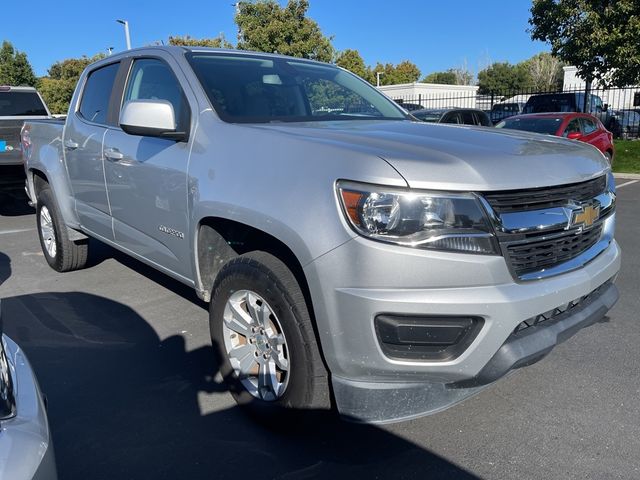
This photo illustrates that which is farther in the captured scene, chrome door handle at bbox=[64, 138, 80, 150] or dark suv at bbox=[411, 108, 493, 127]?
dark suv at bbox=[411, 108, 493, 127]

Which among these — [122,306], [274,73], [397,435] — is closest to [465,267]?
[397,435]

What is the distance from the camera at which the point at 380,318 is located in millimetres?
2127

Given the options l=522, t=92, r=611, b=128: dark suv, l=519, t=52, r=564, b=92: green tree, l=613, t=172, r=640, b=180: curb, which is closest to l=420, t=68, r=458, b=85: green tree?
l=519, t=52, r=564, b=92: green tree

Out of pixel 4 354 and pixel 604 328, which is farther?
pixel 604 328

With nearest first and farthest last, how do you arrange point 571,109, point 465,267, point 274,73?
point 465,267 → point 274,73 → point 571,109

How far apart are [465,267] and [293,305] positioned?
0.76 meters

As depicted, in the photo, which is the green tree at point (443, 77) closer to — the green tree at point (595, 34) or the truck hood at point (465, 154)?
the green tree at point (595, 34)

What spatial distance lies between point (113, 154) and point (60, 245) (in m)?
1.91

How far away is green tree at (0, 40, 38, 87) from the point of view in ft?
115

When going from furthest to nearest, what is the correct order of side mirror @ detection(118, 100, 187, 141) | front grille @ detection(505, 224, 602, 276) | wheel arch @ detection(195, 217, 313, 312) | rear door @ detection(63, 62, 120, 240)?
rear door @ detection(63, 62, 120, 240), side mirror @ detection(118, 100, 187, 141), wheel arch @ detection(195, 217, 313, 312), front grille @ detection(505, 224, 602, 276)

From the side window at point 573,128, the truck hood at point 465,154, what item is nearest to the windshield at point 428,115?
the side window at point 573,128

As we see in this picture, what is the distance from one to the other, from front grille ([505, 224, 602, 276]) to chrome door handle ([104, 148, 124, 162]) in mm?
2610

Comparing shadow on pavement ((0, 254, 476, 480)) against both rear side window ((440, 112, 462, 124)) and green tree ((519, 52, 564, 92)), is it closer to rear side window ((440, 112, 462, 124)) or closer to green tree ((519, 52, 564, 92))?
rear side window ((440, 112, 462, 124))

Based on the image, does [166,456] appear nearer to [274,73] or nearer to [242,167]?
[242,167]
